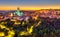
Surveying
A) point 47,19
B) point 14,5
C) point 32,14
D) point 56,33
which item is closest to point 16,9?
point 14,5

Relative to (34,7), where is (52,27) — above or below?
below

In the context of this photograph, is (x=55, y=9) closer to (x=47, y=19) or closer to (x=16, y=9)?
(x=47, y=19)

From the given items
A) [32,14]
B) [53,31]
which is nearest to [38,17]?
[32,14]

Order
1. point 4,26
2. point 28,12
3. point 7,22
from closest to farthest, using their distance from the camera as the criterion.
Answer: point 4,26, point 7,22, point 28,12

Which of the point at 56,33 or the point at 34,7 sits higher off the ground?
the point at 34,7

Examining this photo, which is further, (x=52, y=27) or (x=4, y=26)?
(x=52, y=27)

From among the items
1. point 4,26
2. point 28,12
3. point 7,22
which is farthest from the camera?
point 28,12

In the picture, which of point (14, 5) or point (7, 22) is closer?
point (7, 22)

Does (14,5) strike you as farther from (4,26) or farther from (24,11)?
(4,26)
